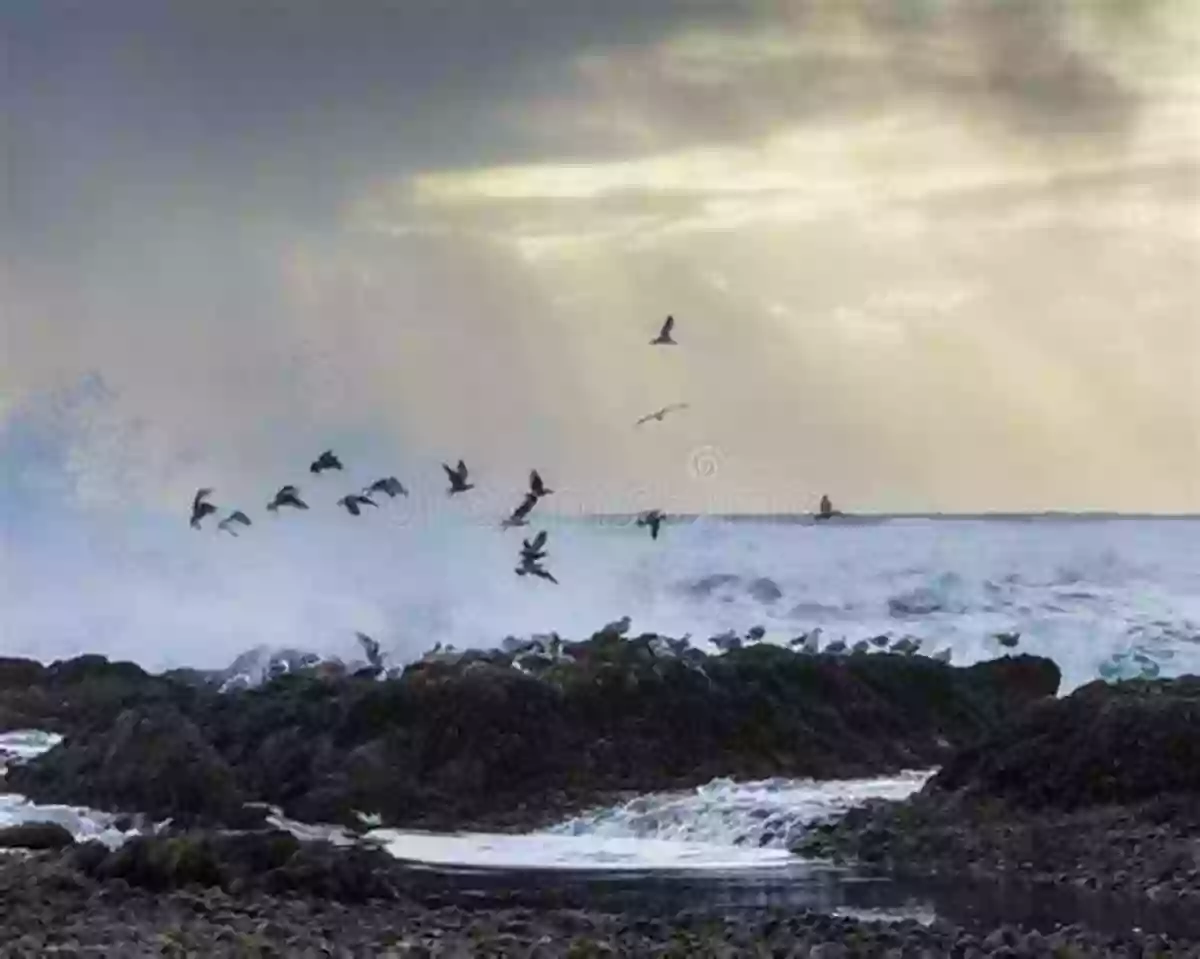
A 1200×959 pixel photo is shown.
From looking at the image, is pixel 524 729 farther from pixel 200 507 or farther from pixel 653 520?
pixel 200 507

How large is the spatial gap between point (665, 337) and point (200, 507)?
142 centimetres

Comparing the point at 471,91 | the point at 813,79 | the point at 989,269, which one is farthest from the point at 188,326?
the point at 989,269

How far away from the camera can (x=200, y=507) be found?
5172mm

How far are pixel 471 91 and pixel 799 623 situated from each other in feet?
5.90

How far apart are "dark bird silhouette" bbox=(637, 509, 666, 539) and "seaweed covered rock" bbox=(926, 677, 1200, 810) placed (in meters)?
1.03

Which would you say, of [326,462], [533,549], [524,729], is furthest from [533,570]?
[326,462]

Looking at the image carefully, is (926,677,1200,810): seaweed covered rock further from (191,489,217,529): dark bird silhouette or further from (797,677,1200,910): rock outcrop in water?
(191,489,217,529): dark bird silhouette

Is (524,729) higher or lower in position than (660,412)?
lower

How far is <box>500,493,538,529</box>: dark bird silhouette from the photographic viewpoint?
17.0ft

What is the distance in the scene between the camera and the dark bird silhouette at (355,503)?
5164mm

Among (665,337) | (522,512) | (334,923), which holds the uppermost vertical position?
(665,337)

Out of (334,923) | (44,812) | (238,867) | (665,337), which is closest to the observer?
(334,923)

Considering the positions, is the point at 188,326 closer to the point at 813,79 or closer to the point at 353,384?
the point at 353,384

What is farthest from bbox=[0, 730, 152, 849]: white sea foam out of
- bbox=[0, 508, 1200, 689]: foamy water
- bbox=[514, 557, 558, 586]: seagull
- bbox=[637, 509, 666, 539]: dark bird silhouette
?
bbox=[637, 509, 666, 539]: dark bird silhouette
